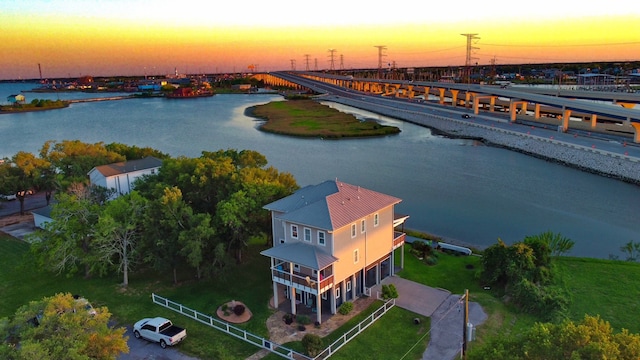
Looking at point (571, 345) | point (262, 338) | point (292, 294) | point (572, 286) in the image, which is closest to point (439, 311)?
point (292, 294)

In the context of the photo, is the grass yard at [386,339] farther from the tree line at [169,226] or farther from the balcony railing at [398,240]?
the tree line at [169,226]

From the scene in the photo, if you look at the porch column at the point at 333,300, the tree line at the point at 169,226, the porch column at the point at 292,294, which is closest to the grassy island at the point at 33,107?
the tree line at the point at 169,226

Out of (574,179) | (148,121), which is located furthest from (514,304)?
(148,121)

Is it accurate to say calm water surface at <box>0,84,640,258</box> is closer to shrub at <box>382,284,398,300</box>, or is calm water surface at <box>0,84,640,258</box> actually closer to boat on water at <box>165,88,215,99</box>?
shrub at <box>382,284,398,300</box>

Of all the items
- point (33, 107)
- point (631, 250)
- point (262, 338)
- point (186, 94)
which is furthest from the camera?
point (186, 94)

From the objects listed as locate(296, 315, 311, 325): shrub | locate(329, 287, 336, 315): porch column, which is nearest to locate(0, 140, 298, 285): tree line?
locate(296, 315, 311, 325): shrub

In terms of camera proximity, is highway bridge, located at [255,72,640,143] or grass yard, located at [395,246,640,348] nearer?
grass yard, located at [395,246,640,348]

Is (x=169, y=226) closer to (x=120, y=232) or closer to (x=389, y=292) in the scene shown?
(x=120, y=232)
